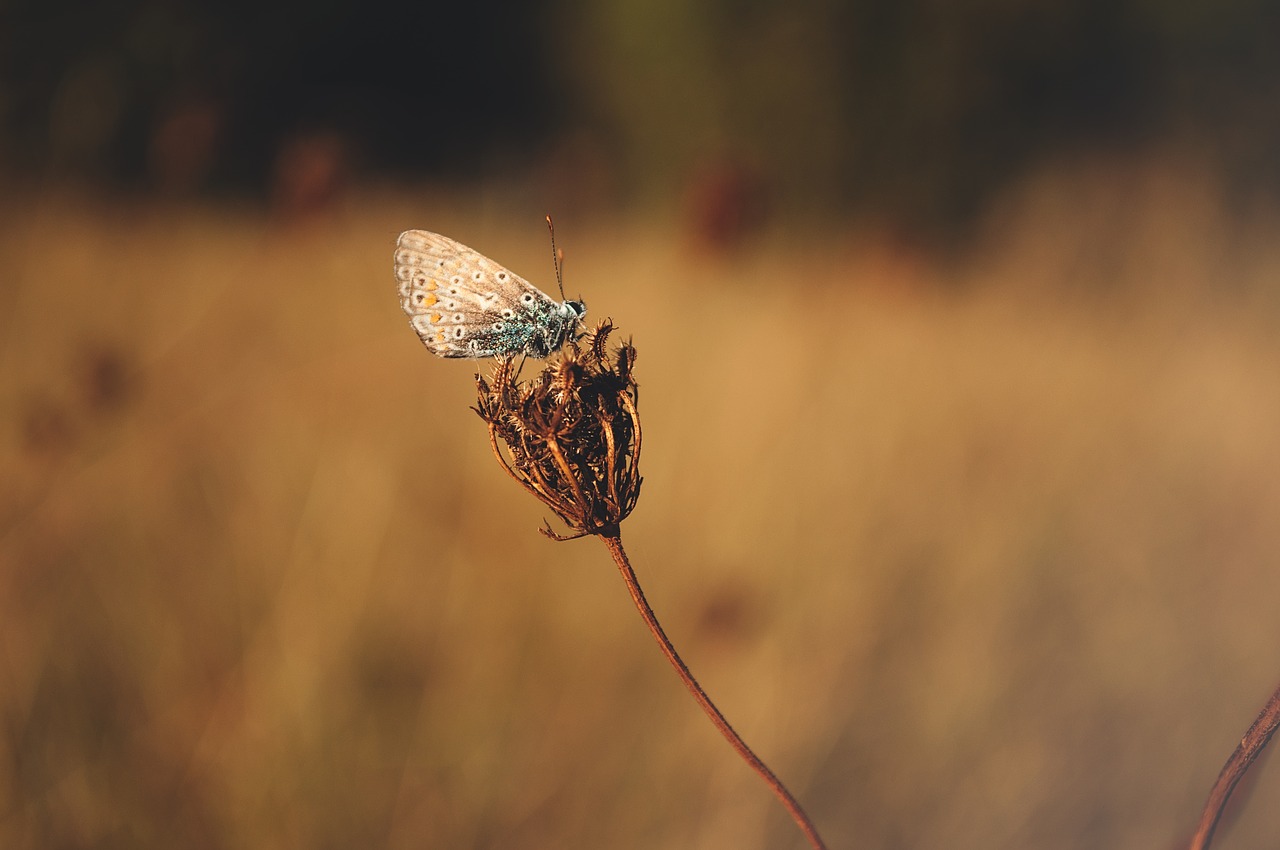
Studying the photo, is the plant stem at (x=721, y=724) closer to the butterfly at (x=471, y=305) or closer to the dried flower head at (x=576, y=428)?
the dried flower head at (x=576, y=428)

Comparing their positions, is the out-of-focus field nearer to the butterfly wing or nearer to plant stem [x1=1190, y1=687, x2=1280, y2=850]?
plant stem [x1=1190, y1=687, x2=1280, y2=850]

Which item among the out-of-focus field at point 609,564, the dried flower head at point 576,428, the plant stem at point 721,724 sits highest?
the dried flower head at point 576,428

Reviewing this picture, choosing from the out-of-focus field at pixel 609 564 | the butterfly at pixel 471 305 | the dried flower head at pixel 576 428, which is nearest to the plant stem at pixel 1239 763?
the dried flower head at pixel 576 428

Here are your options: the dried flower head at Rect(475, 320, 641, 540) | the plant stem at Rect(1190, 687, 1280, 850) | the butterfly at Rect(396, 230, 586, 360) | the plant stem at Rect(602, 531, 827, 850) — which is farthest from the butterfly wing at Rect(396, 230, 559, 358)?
the plant stem at Rect(1190, 687, 1280, 850)

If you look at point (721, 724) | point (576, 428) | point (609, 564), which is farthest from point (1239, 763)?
point (609, 564)

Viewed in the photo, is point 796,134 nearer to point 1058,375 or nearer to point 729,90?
point 729,90

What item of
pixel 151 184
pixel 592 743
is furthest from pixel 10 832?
pixel 151 184
